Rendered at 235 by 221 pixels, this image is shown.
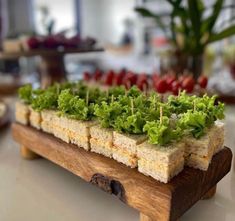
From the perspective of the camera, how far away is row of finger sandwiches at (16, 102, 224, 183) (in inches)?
19.2

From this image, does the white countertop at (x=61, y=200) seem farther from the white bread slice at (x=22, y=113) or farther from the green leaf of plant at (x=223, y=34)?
the green leaf of plant at (x=223, y=34)

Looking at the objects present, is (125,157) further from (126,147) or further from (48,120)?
(48,120)

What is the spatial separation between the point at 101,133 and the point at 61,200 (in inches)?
7.2

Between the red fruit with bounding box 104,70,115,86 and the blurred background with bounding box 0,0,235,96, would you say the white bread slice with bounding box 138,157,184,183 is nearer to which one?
the red fruit with bounding box 104,70,115,86

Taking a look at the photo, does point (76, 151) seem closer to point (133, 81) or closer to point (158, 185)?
point (158, 185)

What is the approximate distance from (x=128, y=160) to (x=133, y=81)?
606 mm

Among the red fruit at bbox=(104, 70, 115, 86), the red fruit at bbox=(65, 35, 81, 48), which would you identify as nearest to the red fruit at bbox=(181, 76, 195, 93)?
the red fruit at bbox=(104, 70, 115, 86)

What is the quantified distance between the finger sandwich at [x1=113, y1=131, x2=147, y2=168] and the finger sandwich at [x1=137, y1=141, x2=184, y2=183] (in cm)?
2

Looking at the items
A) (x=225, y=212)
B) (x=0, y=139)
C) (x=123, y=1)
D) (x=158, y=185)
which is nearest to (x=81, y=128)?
(x=158, y=185)

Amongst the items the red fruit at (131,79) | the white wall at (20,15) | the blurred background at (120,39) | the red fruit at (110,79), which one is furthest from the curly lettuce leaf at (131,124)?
the white wall at (20,15)

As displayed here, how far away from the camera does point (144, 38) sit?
345 centimetres

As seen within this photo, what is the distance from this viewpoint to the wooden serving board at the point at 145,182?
47 centimetres

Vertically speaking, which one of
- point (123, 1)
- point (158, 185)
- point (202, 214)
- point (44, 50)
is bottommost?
point (202, 214)

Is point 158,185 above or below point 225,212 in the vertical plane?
above
